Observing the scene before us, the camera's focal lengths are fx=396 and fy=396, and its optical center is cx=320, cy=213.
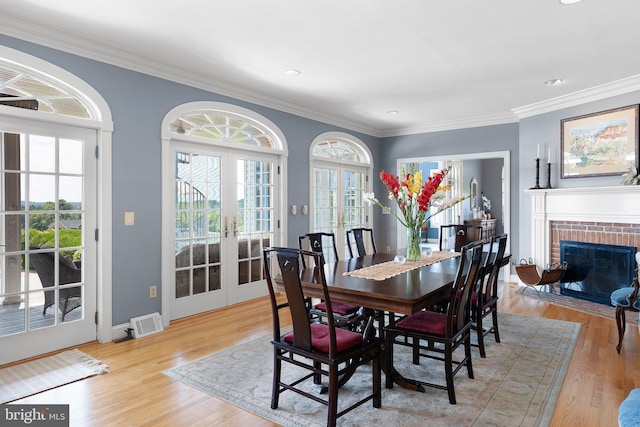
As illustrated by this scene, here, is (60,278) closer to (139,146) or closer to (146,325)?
(146,325)

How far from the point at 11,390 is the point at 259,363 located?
1593 millimetres

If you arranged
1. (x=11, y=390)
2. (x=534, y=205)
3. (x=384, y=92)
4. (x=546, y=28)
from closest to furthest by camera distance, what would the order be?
1. (x=11, y=390)
2. (x=546, y=28)
3. (x=384, y=92)
4. (x=534, y=205)

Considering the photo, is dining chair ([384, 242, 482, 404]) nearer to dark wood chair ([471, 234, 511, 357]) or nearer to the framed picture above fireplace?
dark wood chair ([471, 234, 511, 357])

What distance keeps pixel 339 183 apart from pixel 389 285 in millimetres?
4051

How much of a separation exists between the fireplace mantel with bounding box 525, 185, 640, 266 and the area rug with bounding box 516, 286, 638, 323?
0.43 metres

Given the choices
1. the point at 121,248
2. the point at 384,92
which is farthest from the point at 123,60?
the point at 384,92

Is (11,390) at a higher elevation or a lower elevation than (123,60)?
lower

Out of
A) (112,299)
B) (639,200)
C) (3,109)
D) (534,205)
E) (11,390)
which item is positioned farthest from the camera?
(534,205)

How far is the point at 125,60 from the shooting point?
3.57m

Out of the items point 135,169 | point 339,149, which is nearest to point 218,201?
point 135,169

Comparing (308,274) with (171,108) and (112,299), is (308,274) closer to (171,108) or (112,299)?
(112,299)

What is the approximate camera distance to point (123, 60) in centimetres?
356

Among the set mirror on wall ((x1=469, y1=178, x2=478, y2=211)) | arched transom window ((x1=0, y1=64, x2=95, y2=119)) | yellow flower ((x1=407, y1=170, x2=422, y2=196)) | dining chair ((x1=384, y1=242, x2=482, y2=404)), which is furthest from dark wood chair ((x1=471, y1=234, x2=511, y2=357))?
mirror on wall ((x1=469, y1=178, x2=478, y2=211))

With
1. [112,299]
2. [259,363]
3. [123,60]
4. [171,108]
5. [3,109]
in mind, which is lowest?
[259,363]
